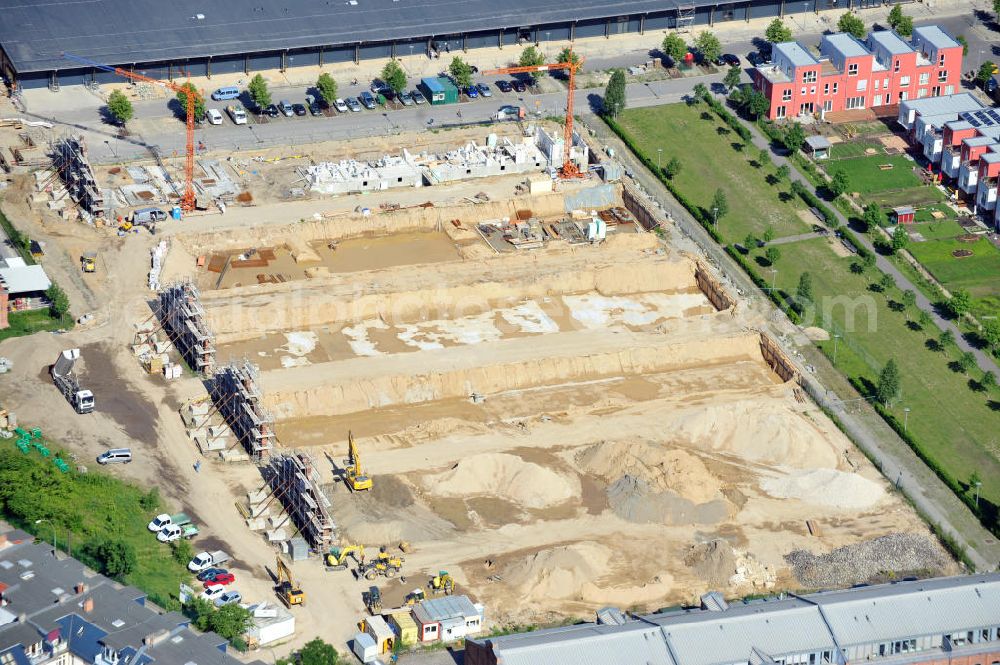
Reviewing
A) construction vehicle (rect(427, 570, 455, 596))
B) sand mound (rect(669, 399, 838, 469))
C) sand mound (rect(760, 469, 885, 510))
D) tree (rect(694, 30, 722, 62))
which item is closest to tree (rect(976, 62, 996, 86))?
tree (rect(694, 30, 722, 62))

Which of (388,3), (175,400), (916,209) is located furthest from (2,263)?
(916,209)

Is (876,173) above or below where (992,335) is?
above

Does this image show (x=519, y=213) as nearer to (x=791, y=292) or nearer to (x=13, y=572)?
(x=791, y=292)

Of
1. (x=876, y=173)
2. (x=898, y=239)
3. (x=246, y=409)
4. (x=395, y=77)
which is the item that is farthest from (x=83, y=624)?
(x=876, y=173)

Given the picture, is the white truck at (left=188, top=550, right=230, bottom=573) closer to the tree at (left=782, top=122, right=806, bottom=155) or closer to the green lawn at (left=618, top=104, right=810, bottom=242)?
the green lawn at (left=618, top=104, right=810, bottom=242)

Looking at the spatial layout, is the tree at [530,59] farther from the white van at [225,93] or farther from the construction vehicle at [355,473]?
the construction vehicle at [355,473]

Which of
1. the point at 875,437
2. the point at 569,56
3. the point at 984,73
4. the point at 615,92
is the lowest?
the point at 875,437

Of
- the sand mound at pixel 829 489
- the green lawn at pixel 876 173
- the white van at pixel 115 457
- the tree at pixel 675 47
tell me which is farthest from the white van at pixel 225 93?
the sand mound at pixel 829 489

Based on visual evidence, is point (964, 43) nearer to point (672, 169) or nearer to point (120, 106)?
point (672, 169)
